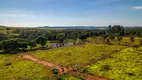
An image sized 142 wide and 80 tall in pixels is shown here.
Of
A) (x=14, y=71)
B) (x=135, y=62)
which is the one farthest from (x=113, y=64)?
(x=14, y=71)

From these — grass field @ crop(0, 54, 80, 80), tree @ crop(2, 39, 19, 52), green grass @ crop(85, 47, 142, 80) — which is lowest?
grass field @ crop(0, 54, 80, 80)

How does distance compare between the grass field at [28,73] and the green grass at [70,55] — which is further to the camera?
the green grass at [70,55]

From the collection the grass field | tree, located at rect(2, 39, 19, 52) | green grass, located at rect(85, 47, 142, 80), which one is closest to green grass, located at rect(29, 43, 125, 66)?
green grass, located at rect(85, 47, 142, 80)

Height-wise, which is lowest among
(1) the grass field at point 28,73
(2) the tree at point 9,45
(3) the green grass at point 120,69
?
(1) the grass field at point 28,73

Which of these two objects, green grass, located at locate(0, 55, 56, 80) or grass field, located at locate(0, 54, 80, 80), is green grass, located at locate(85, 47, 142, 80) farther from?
green grass, located at locate(0, 55, 56, 80)

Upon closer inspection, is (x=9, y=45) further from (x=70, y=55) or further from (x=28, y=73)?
(x=28, y=73)

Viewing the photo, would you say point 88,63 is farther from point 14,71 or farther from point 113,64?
point 14,71

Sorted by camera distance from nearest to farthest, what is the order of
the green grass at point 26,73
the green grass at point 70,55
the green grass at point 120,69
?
the green grass at point 120,69
the green grass at point 26,73
the green grass at point 70,55

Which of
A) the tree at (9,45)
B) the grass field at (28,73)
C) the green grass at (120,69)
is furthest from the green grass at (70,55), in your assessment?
the tree at (9,45)

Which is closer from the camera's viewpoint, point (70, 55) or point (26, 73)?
point (26, 73)

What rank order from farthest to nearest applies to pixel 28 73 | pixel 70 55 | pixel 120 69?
1. pixel 70 55
2. pixel 120 69
3. pixel 28 73

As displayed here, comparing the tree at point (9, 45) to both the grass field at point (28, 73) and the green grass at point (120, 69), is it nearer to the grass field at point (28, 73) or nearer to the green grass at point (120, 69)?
the grass field at point (28, 73)

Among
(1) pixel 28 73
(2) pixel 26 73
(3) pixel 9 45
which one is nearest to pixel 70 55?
(1) pixel 28 73
